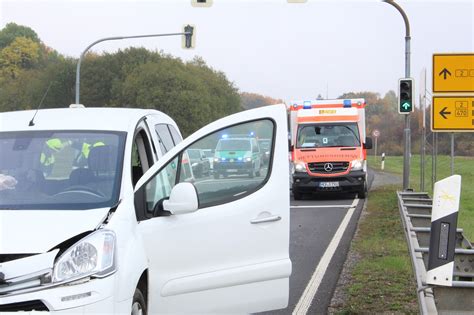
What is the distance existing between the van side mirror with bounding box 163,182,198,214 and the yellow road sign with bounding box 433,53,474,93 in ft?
21.8

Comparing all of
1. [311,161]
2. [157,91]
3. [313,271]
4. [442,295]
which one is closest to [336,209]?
[311,161]

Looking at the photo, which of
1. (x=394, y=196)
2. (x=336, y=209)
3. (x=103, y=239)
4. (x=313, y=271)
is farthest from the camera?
(x=394, y=196)

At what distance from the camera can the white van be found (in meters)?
3.53

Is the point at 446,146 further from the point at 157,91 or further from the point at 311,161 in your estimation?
the point at 157,91

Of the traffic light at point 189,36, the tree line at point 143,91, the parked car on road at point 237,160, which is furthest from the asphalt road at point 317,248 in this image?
the tree line at point 143,91

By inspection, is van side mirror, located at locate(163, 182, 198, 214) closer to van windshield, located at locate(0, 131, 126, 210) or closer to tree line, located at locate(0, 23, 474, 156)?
van windshield, located at locate(0, 131, 126, 210)

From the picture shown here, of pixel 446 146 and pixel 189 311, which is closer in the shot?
pixel 189 311

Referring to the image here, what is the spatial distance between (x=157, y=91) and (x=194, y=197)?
202 feet

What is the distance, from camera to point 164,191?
4523mm

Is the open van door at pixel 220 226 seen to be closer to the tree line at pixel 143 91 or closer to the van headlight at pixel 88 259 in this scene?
the van headlight at pixel 88 259

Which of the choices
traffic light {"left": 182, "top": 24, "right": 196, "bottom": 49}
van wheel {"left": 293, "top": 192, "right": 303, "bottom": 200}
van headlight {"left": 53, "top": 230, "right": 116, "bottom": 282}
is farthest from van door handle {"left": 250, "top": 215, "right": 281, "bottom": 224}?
traffic light {"left": 182, "top": 24, "right": 196, "bottom": 49}

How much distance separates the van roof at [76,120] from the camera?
15.5 feet

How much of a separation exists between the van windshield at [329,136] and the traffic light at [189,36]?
6.29 m

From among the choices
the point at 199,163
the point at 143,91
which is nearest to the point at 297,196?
the point at 199,163
